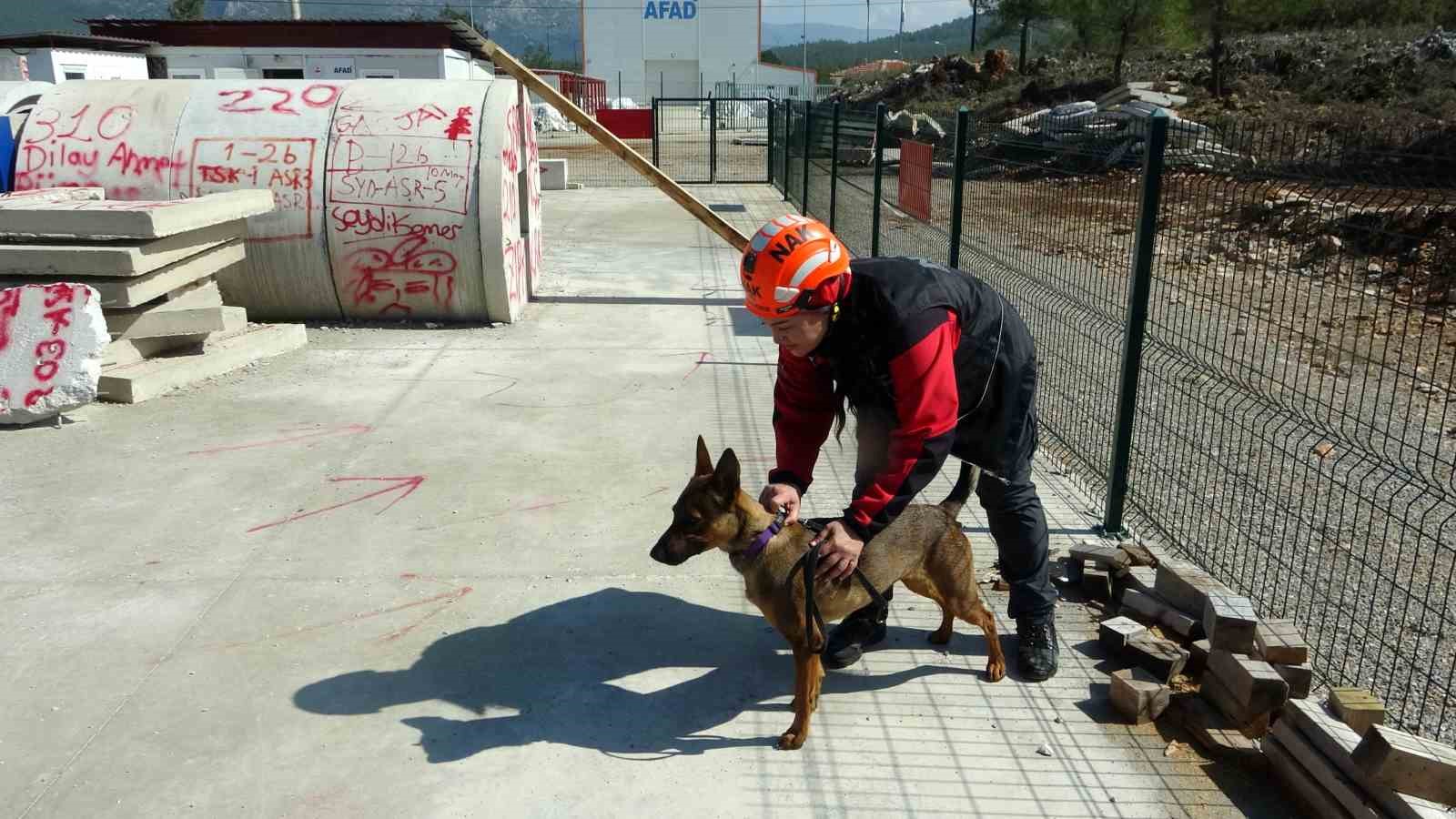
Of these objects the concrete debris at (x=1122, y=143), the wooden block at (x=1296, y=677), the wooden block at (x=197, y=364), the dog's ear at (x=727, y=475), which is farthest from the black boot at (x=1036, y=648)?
the wooden block at (x=197, y=364)

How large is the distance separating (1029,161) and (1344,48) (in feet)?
108

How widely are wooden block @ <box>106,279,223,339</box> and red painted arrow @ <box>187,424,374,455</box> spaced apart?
170cm

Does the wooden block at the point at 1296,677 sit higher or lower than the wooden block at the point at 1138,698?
higher

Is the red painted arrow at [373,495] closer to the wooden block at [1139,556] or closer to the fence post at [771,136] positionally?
the wooden block at [1139,556]

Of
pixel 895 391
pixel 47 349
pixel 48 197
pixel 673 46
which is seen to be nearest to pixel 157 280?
pixel 47 349

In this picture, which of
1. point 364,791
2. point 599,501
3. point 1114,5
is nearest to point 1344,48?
point 1114,5

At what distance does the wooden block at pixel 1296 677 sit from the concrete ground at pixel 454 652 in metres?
0.42

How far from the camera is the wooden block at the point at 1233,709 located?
10.9 feet

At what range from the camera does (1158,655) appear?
3695mm

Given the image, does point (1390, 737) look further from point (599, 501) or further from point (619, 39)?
point (619, 39)

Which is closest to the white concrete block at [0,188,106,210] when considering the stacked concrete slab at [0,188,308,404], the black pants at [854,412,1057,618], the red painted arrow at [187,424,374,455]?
the stacked concrete slab at [0,188,308,404]

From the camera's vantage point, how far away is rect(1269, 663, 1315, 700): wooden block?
136 inches

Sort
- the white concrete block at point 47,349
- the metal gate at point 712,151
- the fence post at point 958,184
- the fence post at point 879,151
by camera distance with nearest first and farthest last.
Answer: the white concrete block at point 47,349
the fence post at point 958,184
the fence post at point 879,151
the metal gate at point 712,151

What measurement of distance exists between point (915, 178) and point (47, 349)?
6006 millimetres
